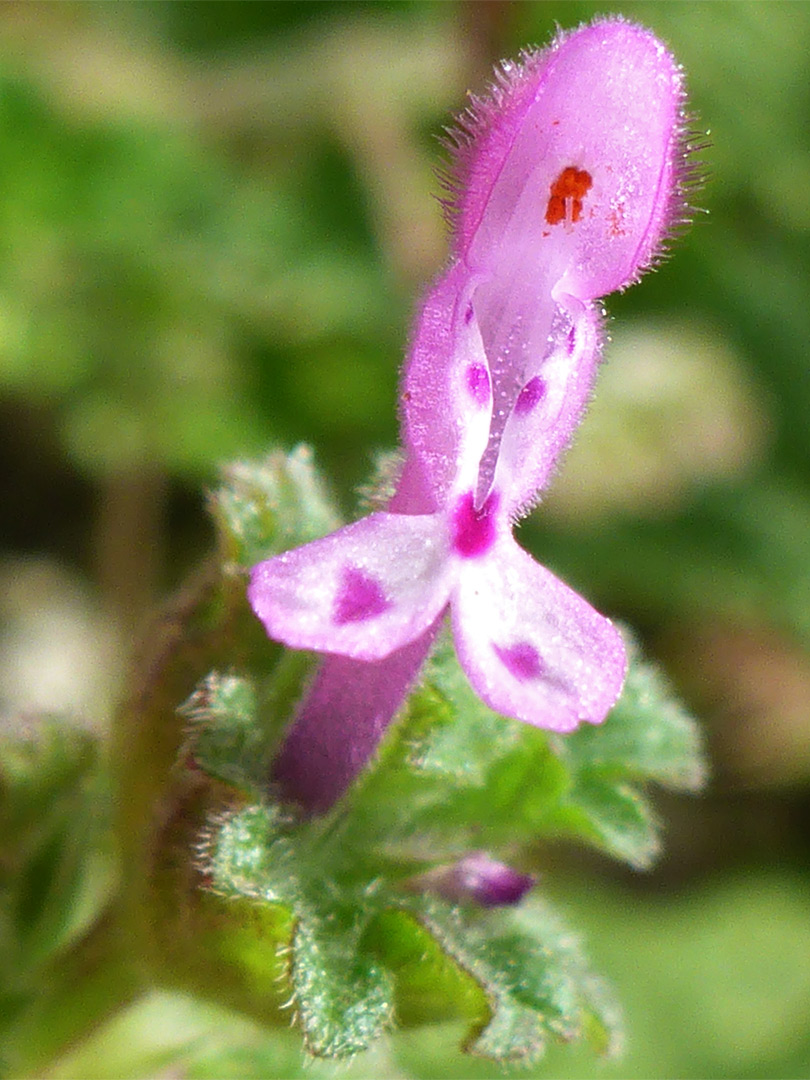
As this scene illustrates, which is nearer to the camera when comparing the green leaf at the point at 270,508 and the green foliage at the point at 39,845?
the green leaf at the point at 270,508

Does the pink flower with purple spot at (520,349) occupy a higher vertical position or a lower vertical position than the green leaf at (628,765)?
higher

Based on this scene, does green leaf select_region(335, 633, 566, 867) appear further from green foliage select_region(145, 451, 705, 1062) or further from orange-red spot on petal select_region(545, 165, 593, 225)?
orange-red spot on petal select_region(545, 165, 593, 225)

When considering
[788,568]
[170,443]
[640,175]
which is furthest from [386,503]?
[788,568]

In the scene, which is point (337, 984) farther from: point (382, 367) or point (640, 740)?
point (382, 367)

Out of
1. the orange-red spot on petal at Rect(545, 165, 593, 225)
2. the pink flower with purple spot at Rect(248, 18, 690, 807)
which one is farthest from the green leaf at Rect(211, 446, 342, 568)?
the orange-red spot on petal at Rect(545, 165, 593, 225)

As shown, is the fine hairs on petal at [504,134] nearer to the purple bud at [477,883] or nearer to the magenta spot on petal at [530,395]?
the magenta spot on petal at [530,395]

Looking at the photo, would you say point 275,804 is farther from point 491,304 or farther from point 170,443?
point 170,443

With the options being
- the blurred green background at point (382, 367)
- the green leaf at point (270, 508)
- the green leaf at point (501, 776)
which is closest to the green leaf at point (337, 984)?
the green leaf at point (501, 776)
